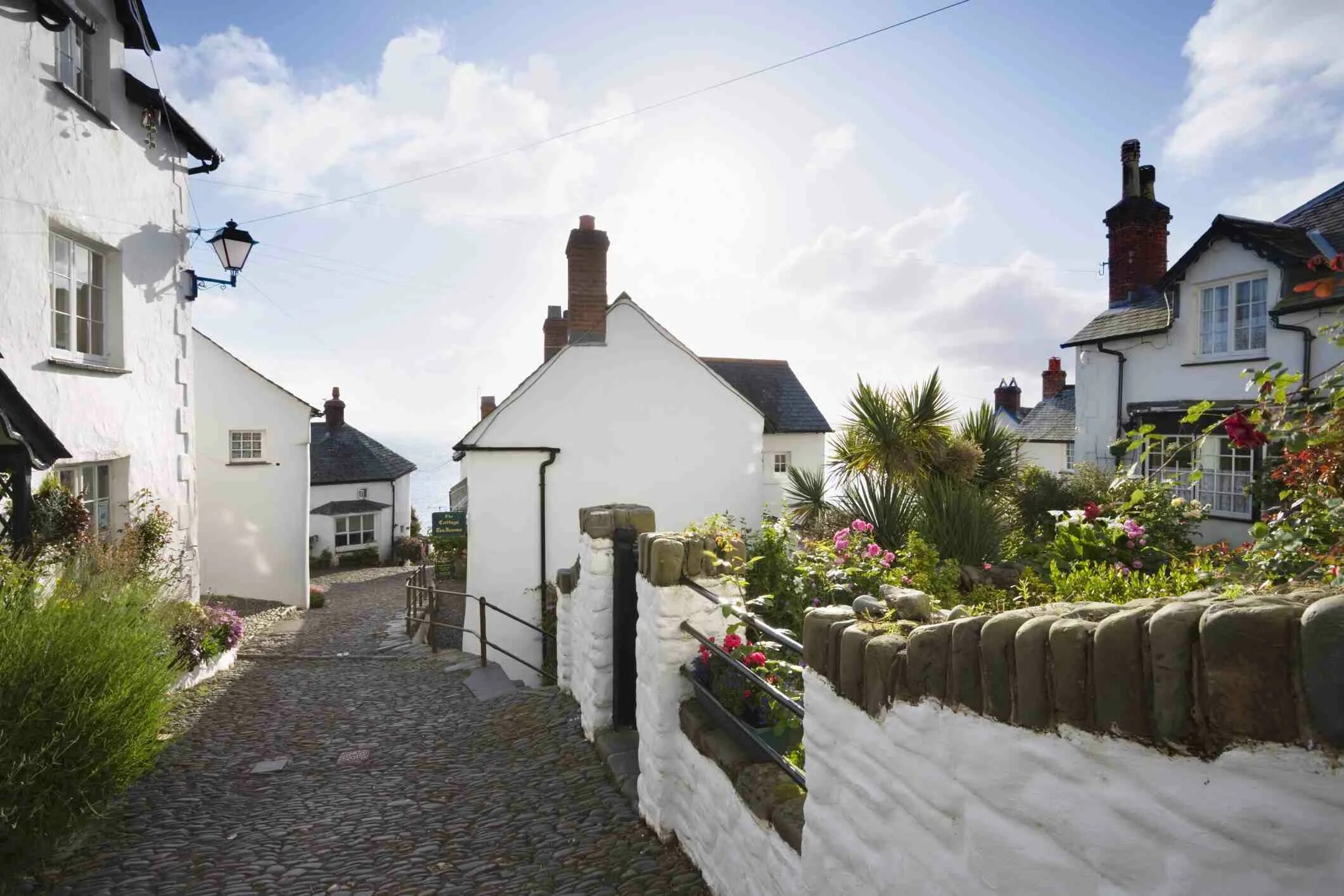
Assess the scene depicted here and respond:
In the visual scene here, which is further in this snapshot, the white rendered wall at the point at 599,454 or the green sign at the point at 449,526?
the green sign at the point at 449,526

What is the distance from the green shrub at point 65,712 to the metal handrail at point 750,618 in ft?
11.1

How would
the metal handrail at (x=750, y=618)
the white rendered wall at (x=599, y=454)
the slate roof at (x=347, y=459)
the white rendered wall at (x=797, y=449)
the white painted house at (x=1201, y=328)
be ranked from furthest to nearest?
1. the slate roof at (x=347, y=459)
2. the white rendered wall at (x=797, y=449)
3. the white rendered wall at (x=599, y=454)
4. the white painted house at (x=1201, y=328)
5. the metal handrail at (x=750, y=618)

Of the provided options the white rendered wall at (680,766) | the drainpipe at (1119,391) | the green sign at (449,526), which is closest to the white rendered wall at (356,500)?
the green sign at (449,526)

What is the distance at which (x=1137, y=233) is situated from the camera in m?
15.4

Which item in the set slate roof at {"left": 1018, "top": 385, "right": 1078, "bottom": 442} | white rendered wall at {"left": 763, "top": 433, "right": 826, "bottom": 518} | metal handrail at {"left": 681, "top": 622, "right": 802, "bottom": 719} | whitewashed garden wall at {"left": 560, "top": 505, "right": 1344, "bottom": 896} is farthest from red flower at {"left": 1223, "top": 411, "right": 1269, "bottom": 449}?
slate roof at {"left": 1018, "top": 385, "right": 1078, "bottom": 442}

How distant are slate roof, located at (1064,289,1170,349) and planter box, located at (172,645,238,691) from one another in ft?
52.5

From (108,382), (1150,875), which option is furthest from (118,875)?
Answer: (108,382)

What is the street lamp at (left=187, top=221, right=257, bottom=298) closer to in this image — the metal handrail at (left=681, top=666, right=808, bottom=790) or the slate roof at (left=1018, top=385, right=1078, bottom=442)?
the metal handrail at (left=681, top=666, right=808, bottom=790)

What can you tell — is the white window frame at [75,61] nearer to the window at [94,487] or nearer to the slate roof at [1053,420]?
the window at [94,487]

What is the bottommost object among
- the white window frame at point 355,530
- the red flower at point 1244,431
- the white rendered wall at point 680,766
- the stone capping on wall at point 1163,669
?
the white window frame at point 355,530

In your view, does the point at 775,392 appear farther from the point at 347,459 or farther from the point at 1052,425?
the point at 347,459

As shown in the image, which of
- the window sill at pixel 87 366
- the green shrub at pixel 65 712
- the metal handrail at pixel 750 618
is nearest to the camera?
the metal handrail at pixel 750 618

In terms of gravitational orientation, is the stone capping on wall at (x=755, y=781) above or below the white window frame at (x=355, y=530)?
above

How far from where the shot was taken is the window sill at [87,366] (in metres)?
7.41
